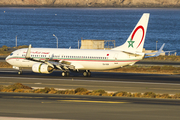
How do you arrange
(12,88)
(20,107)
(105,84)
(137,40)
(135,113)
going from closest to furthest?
(135,113) → (20,107) → (12,88) → (105,84) → (137,40)

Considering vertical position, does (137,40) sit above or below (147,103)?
above

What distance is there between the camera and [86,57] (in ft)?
167

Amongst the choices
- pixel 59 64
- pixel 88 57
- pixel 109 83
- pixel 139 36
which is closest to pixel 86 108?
pixel 109 83

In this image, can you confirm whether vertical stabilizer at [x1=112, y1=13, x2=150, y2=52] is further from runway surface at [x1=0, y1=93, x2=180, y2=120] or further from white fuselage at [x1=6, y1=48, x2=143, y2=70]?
runway surface at [x1=0, y1=93, x2=180, y2=120]

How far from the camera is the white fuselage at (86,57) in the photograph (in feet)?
162

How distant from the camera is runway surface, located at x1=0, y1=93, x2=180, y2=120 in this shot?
23.5 meters

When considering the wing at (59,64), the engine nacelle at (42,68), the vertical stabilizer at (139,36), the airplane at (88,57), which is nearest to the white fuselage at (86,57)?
the airplane at (88,57)

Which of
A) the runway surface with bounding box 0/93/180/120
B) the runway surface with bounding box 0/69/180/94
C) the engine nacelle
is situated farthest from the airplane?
the runway surface with bounding box 0/93/180/120

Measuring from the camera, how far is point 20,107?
1024 inches

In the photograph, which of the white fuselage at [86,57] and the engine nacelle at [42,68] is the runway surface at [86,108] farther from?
the white fuselage at [86,57]

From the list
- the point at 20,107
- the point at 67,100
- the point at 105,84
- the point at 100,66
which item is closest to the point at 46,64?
the point at 100,66

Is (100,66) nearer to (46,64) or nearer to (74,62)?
(74,62)

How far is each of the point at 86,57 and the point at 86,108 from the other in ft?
82.9

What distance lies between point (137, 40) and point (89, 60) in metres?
7.45
